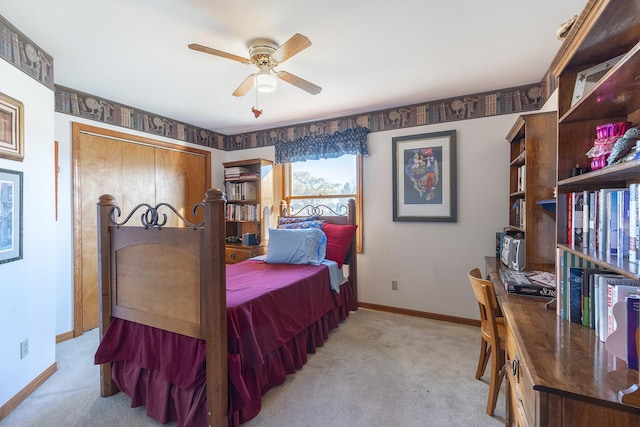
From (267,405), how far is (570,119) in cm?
229

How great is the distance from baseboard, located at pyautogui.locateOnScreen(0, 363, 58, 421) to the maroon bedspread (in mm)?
610

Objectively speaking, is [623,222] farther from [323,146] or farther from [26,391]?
[26,391]

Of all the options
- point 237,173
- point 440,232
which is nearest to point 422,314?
point 440,232

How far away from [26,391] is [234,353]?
160 cm

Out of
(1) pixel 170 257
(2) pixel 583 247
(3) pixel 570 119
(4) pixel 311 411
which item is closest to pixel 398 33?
(3) pixel 570 119

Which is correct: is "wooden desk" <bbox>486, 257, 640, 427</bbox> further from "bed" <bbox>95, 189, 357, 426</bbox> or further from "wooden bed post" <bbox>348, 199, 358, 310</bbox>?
"wooden bed post" <bbox>348, 199, 358, 310</bbox>

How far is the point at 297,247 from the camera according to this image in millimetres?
2971

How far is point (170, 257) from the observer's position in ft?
5.54

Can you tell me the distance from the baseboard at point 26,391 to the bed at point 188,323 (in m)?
0.49

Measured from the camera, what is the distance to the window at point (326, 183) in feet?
12.4

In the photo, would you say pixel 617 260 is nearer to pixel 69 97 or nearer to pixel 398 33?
pixel 398 33

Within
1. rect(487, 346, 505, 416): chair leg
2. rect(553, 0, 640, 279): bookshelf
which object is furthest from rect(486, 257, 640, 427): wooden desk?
rect(487, 346, 505, 416): chair leg

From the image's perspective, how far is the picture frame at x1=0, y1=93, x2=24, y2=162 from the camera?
1807 millimetres

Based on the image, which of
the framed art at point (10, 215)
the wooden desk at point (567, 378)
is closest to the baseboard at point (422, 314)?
the wooden desk at point (567, 378)
